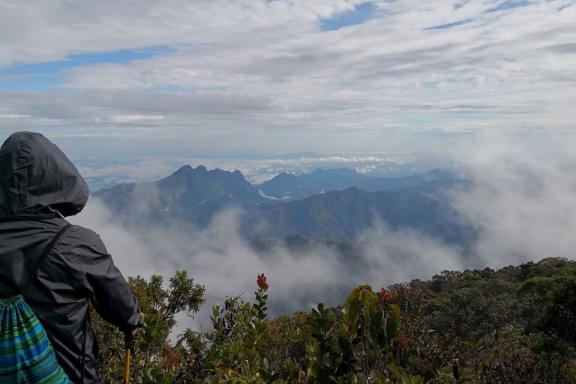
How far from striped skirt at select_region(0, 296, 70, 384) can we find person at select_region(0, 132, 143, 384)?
55 mm

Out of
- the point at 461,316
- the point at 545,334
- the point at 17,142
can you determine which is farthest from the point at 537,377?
the point at 461,316

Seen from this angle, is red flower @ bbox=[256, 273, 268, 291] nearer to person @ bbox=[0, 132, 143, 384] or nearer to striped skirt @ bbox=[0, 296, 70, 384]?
person @ bbox=[0, 132, 143, 384]

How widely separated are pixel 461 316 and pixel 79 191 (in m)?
17.5

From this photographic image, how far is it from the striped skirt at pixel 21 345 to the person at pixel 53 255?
5 cm

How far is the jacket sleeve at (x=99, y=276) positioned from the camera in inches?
92.7

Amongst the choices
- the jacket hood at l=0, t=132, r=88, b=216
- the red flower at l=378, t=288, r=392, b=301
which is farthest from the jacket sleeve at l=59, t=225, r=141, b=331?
the red flower at l=378, t=288, r=392, b=301

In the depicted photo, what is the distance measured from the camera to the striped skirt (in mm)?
2209

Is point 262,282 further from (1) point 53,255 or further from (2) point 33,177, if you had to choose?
(2) point 33,177

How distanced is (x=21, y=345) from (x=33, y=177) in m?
0.78

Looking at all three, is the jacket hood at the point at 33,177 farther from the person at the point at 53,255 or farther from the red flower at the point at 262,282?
the red flower at the point at 262,282

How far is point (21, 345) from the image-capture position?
7.33ft

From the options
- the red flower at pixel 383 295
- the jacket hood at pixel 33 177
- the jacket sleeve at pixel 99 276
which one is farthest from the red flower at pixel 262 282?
the jacket hood at pixel 33 177

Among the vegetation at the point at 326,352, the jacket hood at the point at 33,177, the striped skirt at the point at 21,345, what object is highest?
the jacket hood at the point at 33,177

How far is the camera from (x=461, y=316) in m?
17.8
